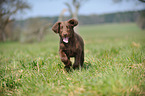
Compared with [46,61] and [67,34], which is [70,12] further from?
[67,34]

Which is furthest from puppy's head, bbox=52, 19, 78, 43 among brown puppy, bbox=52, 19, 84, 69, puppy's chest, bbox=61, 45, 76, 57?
puppy's chest, bbox=61, 45, 76, 57

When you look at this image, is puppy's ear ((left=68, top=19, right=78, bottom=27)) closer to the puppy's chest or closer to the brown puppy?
the brown puppy

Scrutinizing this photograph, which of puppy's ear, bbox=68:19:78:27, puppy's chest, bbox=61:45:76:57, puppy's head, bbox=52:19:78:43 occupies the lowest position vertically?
puppy's chest, bbox=61:45:76:57

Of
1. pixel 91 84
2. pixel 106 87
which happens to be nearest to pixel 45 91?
pixel 91 84

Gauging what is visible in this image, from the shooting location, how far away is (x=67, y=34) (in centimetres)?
334

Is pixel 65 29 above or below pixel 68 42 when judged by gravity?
above

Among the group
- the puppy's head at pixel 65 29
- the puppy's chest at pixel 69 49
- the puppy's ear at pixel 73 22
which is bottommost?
the puppy's chest at pixel 69 49

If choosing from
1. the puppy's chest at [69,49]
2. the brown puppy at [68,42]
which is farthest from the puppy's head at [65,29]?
the puppy's chest at [69,49]

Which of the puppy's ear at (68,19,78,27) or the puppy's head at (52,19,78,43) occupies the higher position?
the puppy's ear at (68,19,78,27)

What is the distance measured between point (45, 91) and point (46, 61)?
6.62 ft

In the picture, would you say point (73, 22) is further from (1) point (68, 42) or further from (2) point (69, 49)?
(2) point (69, 49)

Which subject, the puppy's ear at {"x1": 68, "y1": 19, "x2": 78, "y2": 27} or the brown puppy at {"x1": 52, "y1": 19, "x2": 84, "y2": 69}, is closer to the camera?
the brown puppy at {"x1": 52, "y1": 19, "x2": 84, "y2": 69}

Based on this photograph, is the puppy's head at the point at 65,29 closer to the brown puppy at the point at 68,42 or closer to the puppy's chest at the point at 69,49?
the brown puppy at the point at 68,42

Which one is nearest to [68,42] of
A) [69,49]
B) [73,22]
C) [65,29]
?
[69,49]
